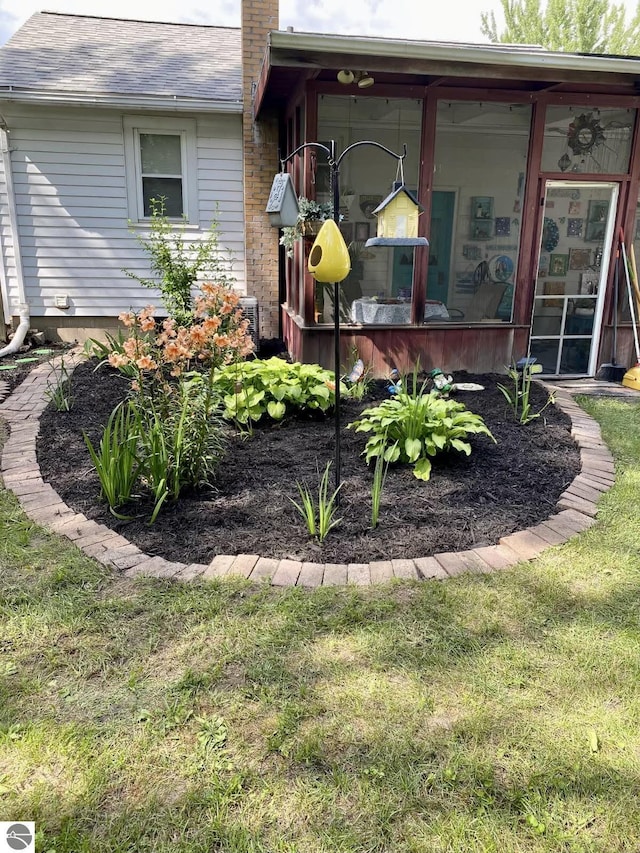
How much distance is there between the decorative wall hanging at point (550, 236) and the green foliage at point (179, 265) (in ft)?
10.7

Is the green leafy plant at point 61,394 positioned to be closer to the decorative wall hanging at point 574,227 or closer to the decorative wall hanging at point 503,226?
the decorative wall hanging at point 503,226

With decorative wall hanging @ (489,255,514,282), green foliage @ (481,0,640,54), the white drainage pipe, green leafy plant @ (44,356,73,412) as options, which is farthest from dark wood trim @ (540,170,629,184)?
green foliage @ (481,0,640,54)

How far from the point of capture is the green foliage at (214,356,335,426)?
4430mm

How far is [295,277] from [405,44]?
2.54m

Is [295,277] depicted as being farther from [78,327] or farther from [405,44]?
[78,327]

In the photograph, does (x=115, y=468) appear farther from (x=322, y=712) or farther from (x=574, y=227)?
(x=574, y=227)

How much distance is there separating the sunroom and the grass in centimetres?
376

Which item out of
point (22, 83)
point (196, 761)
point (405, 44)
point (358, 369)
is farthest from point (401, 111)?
point (196, 761)

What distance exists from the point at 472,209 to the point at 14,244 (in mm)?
5639

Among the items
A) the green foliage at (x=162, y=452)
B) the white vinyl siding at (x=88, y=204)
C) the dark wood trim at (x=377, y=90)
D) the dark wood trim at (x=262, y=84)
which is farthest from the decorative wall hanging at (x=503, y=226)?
the green foliage at (x=162, y=452)

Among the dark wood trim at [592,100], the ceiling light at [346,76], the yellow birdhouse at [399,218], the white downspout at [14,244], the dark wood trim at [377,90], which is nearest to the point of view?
the yellow birdhouse at [399,218]

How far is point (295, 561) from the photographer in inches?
109

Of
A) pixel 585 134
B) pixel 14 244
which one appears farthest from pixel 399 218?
pixel 14 244

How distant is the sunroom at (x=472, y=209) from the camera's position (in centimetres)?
565
